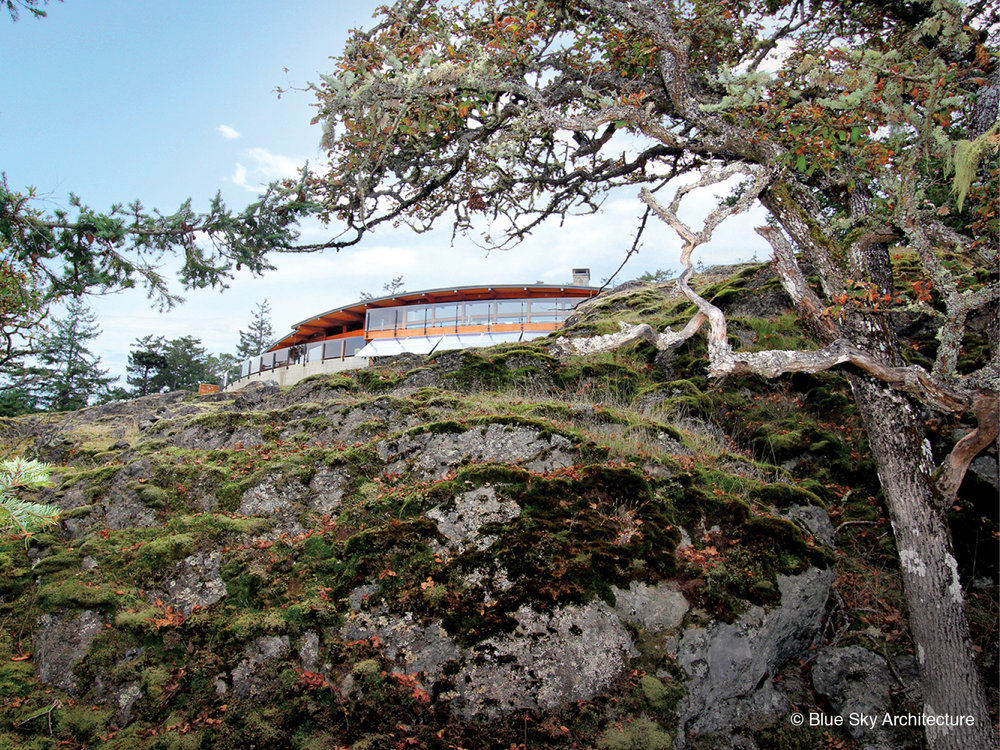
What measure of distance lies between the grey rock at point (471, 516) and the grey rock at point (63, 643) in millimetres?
3632

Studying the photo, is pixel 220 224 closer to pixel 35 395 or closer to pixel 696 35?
pixel 696 35

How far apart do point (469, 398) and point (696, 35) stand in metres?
7.66

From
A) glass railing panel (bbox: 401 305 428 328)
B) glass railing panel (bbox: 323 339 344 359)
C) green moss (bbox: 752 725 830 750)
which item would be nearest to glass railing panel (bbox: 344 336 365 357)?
glass railing panel (bbox: 323 339 344 359)

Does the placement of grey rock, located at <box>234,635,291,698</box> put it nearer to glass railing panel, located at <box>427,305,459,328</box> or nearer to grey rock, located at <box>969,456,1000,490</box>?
grey rock, located at <box>969,456,1000,490</box>

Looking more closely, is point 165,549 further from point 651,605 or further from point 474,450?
point 651,605

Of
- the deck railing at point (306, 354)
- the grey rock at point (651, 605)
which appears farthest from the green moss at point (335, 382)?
the deck railing at point (306, 354)

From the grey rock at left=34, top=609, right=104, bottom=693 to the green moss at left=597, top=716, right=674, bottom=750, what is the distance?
16.4ft

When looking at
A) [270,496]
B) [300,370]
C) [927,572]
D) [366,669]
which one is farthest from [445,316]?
[927,572]

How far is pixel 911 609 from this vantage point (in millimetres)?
5832

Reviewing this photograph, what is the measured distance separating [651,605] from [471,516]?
87.0 inches

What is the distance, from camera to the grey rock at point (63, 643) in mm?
5227

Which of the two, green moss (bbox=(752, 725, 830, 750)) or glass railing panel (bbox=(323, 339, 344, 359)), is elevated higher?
glass railing panel (bbox=(323, 339, 344, 359))

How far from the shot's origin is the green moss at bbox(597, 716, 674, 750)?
4.64m

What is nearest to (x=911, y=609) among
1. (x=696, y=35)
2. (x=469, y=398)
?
(x=469, y=398)
